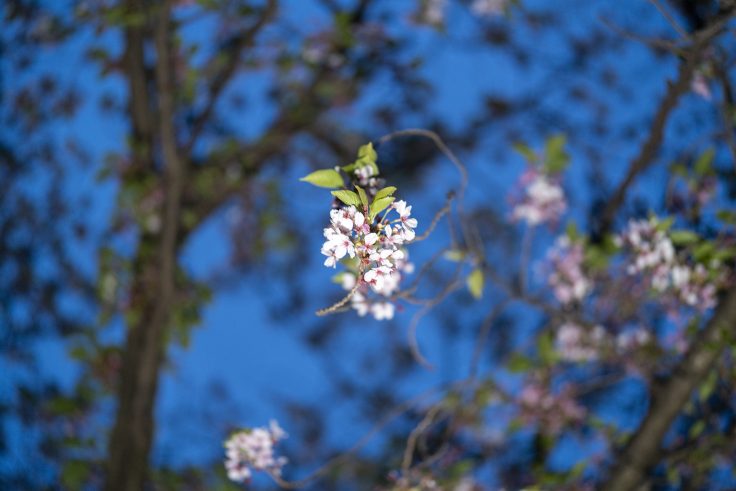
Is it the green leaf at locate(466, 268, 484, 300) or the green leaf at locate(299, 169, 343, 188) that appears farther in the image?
the green leaf at locate(466, 268, 484, 300)

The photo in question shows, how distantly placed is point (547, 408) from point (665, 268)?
576 mm

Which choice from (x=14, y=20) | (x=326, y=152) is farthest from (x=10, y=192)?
(x=326, y=152)

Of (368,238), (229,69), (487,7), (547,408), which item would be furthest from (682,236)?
(487,7)

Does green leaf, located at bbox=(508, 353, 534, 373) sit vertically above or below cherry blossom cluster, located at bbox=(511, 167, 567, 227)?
below

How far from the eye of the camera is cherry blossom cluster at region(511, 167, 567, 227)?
1614 mm

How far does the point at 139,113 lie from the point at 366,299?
1.22m

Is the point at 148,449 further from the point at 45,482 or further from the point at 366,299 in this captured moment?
the point at 366,299

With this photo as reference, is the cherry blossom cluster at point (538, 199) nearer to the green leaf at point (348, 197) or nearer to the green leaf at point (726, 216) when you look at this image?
the green leaf at point (726, 216)

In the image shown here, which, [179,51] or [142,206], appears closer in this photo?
[142,206]

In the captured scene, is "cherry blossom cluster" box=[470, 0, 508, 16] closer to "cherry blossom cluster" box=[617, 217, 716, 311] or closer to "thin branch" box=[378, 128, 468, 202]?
"cherry blossom cluster" box=[617, 217, 716, 311]

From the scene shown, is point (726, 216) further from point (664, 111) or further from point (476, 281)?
point (476, 281)

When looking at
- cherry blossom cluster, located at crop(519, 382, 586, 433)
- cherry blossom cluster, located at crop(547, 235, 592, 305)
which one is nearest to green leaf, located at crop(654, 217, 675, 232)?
cherry blossom cluster, located at crop(547, 235, 592, 305)

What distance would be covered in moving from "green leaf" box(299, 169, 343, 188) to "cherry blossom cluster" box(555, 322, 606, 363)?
950 millimetres

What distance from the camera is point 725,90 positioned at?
1.38 meters
